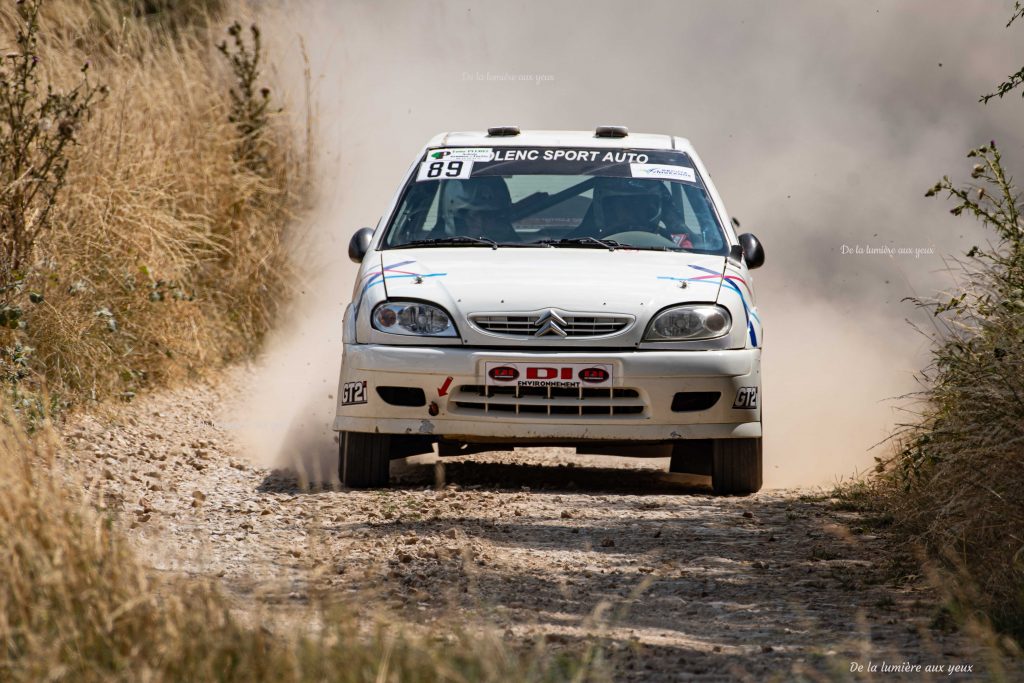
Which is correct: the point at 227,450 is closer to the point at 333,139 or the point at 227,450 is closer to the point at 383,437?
the point at 383,437

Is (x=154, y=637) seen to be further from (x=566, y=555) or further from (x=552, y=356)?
(x=552, y=356)

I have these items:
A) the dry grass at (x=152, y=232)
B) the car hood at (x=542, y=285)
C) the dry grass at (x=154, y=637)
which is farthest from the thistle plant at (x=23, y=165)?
the dry grass at (x=154, y=637)

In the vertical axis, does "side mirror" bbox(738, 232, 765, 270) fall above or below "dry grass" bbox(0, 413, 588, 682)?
above

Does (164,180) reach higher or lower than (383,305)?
higher

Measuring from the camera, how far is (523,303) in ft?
22.9

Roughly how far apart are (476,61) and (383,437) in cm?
1325

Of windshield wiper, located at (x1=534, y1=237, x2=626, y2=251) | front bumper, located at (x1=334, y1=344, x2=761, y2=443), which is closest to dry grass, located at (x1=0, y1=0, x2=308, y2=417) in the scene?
front bumper, located at (x1=334, y1=344, x2=761, y2=443)

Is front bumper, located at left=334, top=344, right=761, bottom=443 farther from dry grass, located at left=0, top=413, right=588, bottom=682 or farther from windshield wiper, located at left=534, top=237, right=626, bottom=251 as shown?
dry grass, located at left=0, top=413, right=588, bottom=682

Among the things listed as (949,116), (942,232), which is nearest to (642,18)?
(949,116)

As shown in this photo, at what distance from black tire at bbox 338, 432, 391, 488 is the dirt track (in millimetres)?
114

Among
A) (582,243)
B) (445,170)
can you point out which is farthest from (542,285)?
(445,170)

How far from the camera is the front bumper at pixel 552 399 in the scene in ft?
22.7

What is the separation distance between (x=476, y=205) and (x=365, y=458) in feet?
5.69

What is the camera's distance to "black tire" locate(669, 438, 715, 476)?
746 cm
